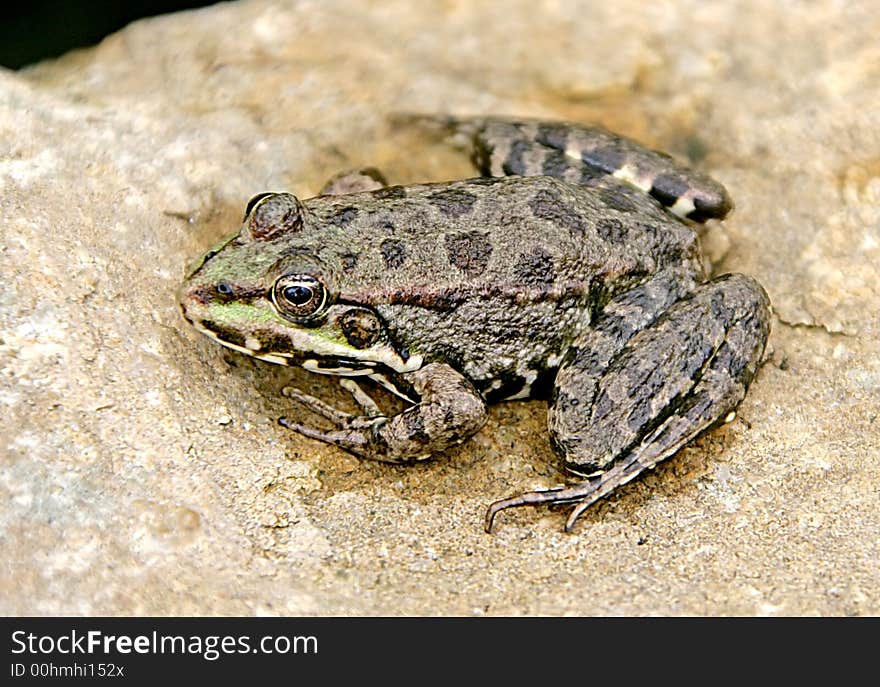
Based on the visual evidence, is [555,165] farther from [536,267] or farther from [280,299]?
[280,299]

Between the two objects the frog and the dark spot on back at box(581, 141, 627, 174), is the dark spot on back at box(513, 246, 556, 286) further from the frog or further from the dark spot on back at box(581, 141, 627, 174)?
the dark spot on back at box(581, 141, 627, 174)

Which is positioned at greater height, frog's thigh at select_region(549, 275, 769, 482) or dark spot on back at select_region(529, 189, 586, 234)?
dark spot on back at select_region(529, 189, 586, 234)

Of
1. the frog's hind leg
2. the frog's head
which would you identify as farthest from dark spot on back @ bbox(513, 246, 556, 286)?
the frog's hind leg

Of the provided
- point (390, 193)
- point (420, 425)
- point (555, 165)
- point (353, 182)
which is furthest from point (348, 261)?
point (555, 165)

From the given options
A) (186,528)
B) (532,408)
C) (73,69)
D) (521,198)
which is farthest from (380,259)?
(73,69)

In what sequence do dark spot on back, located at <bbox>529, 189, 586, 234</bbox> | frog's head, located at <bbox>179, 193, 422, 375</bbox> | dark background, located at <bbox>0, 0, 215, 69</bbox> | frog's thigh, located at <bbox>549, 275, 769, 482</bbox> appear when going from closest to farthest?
frog's head, located at <bbox>179, 193, 422, 375</bbox> < frog's thigh, located at <bbox>549, 275, 769, 482</bbox> < dark spot on back, located at <bbox>529, 189, 586, 234</bbox> < dark background, located at <bbox>0, 0, 215, 69</bbox>

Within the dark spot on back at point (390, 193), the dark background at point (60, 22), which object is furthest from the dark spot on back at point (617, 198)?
the dark background at point (60, 22)

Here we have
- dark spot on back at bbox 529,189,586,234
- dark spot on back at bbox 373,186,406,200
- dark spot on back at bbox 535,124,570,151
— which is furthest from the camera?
dark spot on back at bbox 535,124,570,151
